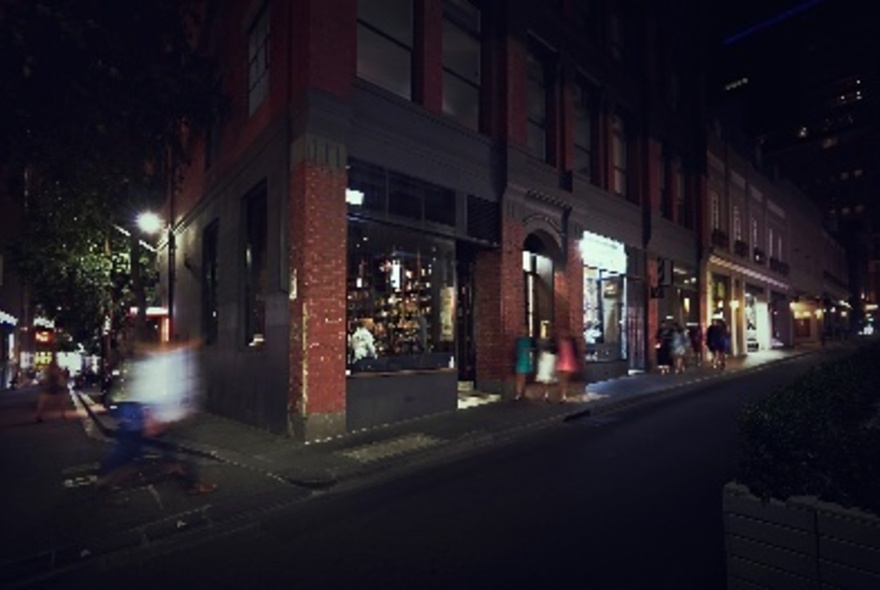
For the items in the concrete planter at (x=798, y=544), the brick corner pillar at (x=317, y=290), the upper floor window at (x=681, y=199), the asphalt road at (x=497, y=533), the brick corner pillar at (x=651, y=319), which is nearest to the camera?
the concrete planter at (x=798, y=544)

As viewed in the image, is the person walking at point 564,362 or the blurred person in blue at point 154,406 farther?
the person walking at point 564,362

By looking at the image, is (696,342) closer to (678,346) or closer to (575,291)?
(678,346)

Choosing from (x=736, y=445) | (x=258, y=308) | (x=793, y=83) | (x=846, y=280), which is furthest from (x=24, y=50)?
(x=846, y=280)

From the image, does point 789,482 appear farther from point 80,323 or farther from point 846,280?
point 846,280

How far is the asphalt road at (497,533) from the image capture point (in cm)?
447

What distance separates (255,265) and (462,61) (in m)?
6.86

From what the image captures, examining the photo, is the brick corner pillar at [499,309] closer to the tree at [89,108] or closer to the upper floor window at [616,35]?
the tree at [89,108]

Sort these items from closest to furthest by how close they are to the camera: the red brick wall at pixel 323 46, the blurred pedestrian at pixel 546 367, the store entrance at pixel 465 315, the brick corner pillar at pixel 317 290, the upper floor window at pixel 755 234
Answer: the brick corner pillar at pixel 317 290 → the red brick wall at pixel 323 46 → the blurred pedestrian at pixel 546 367 → the store entrance at pixel 465 315 → the upper floor window at pixel 755 234

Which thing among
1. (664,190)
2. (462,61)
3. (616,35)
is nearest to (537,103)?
(462,61)

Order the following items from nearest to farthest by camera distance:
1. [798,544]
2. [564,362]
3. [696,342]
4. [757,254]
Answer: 1. [798,544]
2. [564,362]
3. [696,342]
4. [757,254]

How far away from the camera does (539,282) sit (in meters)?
16.9

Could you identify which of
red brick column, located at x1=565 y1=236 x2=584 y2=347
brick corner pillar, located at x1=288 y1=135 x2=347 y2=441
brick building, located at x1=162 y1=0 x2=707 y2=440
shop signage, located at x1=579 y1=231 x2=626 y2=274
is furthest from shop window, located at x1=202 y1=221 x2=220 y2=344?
shop signage, located at x1=579 y1=231 x2=626 y2=274

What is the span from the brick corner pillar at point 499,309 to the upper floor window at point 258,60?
6.23m

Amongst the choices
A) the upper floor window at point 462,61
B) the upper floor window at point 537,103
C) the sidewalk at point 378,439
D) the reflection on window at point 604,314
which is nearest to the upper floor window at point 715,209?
the reflection on window at point 604,314
